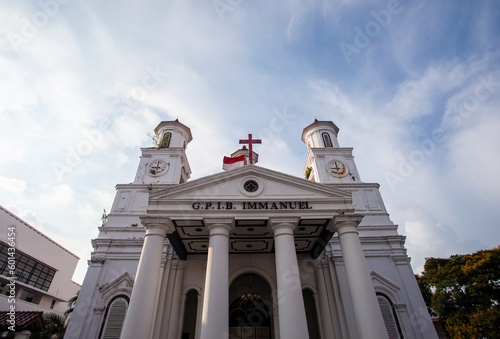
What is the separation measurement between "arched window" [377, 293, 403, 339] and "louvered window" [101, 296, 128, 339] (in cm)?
1478

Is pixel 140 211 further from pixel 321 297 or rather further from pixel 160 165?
pixel 321 297

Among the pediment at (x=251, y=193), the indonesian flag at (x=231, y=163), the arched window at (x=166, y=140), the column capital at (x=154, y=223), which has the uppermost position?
the arched window at (x=166, y=140)

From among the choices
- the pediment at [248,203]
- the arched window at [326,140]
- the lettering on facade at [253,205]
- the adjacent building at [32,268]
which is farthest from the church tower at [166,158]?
the adjacent building at [32,268]

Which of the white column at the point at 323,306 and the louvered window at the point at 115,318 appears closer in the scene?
the white column at the point at 323,306

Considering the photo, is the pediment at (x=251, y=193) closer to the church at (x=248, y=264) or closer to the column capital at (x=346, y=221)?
the church at (x=248, y=264)

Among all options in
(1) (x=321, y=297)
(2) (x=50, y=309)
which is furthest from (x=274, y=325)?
(2) (x=50, y=309)

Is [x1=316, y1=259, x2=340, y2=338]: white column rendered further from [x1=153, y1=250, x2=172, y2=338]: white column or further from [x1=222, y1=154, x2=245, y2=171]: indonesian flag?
[x1=153, y1=250, x2=172, y2=338]: white column

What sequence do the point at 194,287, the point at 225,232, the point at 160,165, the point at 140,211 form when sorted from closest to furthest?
the point at 225,232, the point at 194,287, the point at 140,211, the point at 160,165

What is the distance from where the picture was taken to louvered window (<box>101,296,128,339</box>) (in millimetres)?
14125

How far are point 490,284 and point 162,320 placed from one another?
22.6m

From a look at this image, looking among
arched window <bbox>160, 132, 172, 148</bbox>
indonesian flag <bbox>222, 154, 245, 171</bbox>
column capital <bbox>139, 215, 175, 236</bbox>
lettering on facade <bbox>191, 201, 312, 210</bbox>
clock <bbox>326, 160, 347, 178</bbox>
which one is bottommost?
column capital <bbox>139, 215, 175, 236</bbox>

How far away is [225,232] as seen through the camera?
11.6m

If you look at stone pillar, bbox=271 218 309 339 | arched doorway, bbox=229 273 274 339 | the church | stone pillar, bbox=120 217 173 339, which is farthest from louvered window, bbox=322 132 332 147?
stone pillar, bbox=120 217 173 339

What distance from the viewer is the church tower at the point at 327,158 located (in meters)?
20.7
